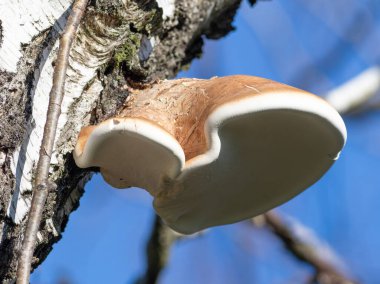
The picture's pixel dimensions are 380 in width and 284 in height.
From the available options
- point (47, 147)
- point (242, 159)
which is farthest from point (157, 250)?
point (47, 147)

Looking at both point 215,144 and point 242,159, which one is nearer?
point 215,144

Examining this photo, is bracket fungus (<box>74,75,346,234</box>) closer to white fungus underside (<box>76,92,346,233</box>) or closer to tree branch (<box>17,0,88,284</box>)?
white fungus underside (<box>76,92,346,233</box>)

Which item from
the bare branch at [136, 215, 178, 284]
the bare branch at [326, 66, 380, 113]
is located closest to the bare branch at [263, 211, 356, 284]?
the bare branch at [136, 215, 178, 284]

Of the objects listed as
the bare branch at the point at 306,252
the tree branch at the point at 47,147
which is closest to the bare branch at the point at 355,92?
the bare branch at the point at 306,252

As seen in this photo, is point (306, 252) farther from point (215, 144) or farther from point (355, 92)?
point (215, 144)

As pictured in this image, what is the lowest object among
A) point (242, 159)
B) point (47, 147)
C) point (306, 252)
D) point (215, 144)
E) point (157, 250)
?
point (306, 252)

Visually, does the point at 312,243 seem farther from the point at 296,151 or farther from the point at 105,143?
the point at 105,143

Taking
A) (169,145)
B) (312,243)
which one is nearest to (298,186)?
(169,145)
